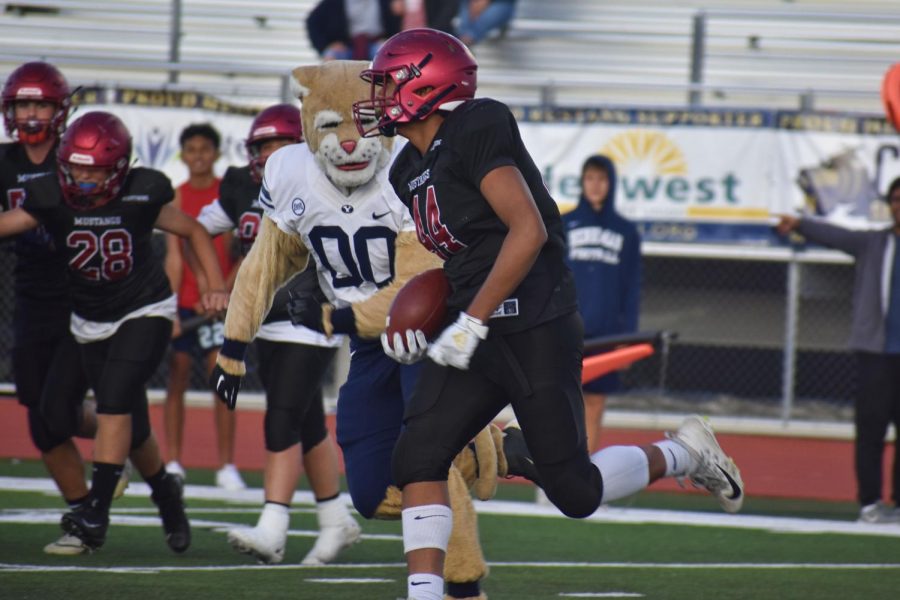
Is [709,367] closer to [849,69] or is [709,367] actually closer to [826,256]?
[826,256]

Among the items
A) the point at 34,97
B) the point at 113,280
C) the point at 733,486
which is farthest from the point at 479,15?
the point at 733,486

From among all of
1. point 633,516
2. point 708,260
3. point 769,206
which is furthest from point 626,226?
point 708,260

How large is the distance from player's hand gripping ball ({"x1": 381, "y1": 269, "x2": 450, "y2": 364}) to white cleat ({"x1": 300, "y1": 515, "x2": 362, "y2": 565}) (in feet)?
5.97

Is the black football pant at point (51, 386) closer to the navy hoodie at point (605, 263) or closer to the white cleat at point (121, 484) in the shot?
the white cleat at point (121, 484)

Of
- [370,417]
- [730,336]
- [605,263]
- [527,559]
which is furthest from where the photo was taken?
[730,336]

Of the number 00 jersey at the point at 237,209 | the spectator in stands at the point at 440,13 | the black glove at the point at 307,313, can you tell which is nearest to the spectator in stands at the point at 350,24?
the spectator in stands at the point at 440,13

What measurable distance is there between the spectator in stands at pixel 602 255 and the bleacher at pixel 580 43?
4022 mm

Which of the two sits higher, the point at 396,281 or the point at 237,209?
the point at 237,209

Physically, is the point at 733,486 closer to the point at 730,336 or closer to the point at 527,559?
the point at 527,559

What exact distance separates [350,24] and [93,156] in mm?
6301

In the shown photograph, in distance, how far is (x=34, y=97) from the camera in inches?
247

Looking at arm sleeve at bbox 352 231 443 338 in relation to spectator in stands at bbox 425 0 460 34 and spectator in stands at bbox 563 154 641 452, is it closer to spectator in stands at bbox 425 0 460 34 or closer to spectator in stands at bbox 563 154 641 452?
spectator in stands at bbox 563 154 641 452

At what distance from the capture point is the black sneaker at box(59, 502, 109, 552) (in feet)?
18.6

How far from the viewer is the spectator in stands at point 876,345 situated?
315 inches
